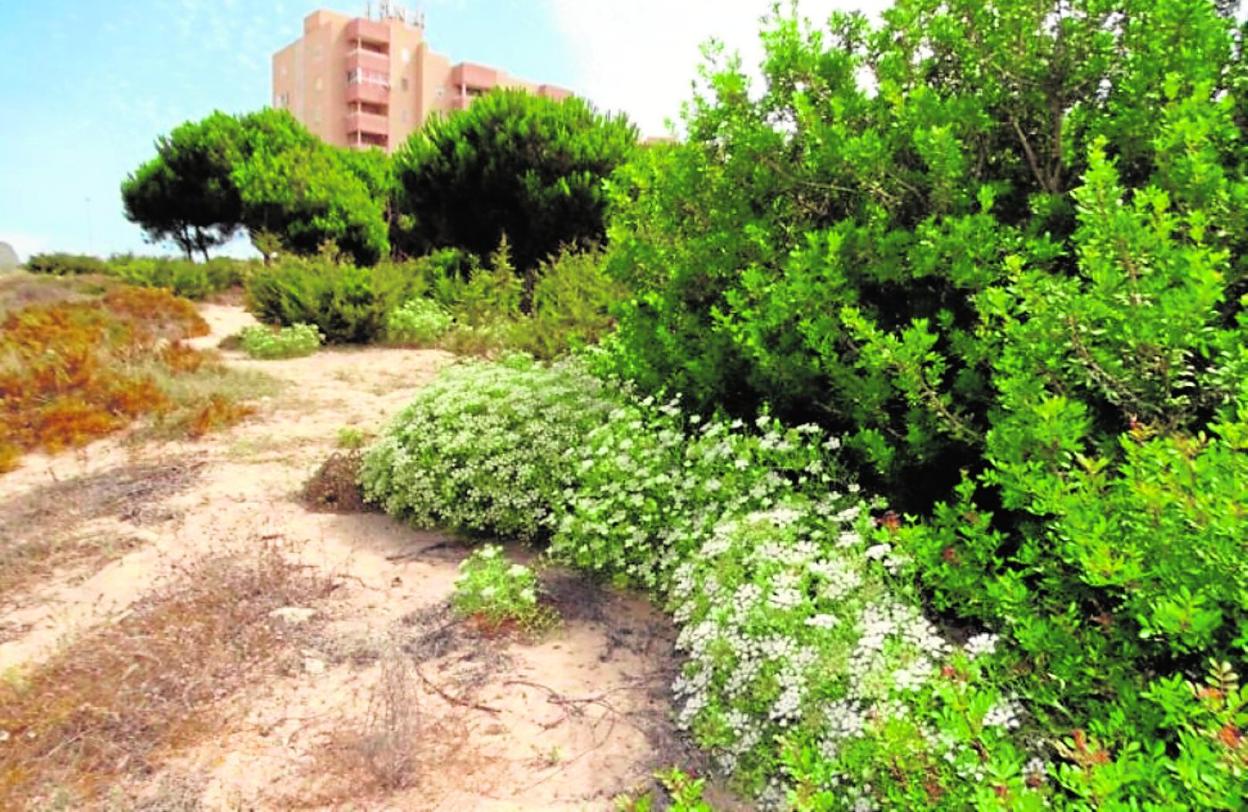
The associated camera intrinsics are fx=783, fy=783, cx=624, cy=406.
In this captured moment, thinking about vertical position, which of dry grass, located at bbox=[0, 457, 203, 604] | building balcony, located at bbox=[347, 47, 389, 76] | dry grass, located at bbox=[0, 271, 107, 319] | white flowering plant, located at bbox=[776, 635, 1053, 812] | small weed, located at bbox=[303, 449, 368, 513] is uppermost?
building balcony, located at bbox=[347, 47, 389, 76]

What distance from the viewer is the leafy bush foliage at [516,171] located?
14133 mm

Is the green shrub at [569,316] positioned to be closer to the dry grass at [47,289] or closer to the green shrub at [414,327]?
the green shrub at [414,327]

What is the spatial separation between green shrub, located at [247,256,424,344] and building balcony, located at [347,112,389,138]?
45.4 meters

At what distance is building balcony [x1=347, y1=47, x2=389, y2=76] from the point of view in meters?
51.1

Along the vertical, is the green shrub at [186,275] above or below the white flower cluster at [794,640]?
above

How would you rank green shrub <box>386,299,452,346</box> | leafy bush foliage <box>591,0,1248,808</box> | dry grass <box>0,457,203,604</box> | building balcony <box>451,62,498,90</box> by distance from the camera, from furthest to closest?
1. building balcony <box>451,62,498,90</box>
2. green shrub <box>386,299,452,346</box>
3. dry grass <box>0,457,203,604</box>
4. leafy bush foliage <box>591,0,1248,808</box>

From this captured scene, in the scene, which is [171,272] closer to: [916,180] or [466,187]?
[466,187]

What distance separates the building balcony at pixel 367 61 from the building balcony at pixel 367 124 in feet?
9.28

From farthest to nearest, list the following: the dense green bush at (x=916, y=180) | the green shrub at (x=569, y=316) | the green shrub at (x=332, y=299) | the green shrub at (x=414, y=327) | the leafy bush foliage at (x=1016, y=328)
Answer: the green shrub at (x=414, y=327) → the green shrub at (x=332, y=299) → the green shrub at (x=569, y=316) → the dense green bush at (x=916, y=180) → the leafy bush foliage at (x=1016, y=328)

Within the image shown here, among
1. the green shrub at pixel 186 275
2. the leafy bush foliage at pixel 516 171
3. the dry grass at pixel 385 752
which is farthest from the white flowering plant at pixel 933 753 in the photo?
the green shrub at pixel 186 275

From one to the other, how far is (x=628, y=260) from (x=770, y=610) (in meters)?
2.65

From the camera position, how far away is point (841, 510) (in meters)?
3.19

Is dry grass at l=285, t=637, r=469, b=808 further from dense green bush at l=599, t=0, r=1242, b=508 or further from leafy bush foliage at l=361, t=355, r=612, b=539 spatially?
dense green bush at l=599, t=0, r=1242, b=508

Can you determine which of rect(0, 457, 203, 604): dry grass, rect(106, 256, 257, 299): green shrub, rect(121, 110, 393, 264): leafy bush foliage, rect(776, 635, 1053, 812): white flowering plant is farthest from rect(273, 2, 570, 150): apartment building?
rect(776, 635, 1053, 812): white flowering plant
